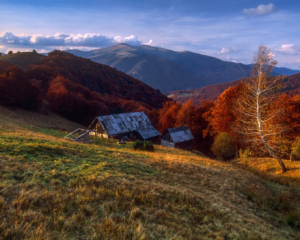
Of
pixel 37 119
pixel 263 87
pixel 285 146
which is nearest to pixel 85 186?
pixel 263 87

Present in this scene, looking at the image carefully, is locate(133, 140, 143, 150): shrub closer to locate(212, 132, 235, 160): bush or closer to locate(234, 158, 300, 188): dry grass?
locate(234, 158, 300, 188): dry grass

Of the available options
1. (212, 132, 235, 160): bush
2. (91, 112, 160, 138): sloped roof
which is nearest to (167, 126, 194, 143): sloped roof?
(91, 112, 160, 138): sloped roof

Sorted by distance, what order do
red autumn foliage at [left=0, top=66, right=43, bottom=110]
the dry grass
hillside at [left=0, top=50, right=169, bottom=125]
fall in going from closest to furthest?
the dry grass, red autumn foliage at [left=0, top=66, right=43, bottom=110], hillside at [left=0, top=50, right=169, bottom=125]

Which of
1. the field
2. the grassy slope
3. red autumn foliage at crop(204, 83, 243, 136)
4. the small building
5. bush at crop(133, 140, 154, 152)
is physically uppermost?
the grassy slope

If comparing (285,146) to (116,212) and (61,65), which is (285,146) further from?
(61,65)

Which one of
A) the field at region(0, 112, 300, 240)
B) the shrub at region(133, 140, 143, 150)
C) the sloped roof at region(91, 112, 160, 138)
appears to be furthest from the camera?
the sloped roof at region(91, 112, 160, 138)

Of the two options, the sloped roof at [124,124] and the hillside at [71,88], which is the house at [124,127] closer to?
the sloped roof at [124,124]

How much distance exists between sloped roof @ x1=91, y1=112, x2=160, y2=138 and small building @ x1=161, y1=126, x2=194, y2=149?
343cm

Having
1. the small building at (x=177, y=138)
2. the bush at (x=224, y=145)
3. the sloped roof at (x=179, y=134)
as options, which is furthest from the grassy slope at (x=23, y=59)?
the bush at (x=224, y=145)

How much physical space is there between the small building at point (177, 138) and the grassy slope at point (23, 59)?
223ft

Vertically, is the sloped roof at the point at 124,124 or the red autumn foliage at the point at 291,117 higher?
the red autumn foliage at the point at 291,117

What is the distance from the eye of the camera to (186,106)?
46.2m

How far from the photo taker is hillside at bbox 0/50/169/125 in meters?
42.6

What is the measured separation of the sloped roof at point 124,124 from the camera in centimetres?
3488
